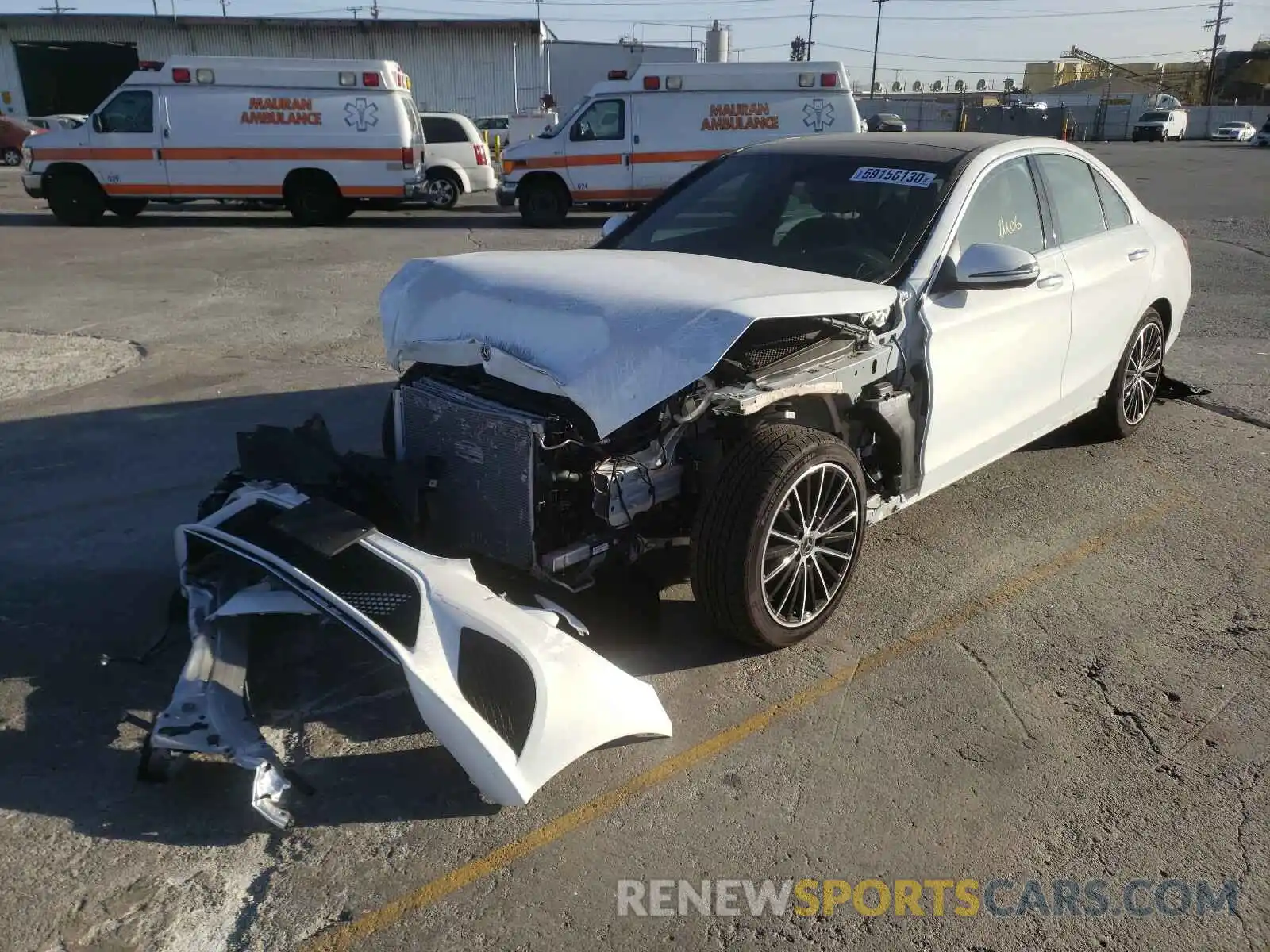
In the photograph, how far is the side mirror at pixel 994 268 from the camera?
3949mm

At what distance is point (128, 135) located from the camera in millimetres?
16016

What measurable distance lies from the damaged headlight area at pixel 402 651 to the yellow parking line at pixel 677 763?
0.13 meters

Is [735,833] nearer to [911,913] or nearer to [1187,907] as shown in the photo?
[911,913]

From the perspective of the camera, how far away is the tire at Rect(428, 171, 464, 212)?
1908cm

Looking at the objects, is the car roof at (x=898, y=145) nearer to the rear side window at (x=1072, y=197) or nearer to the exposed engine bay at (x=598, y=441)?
the rear side window at (x=1072, y=197)

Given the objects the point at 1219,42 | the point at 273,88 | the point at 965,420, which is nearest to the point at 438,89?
the point at 273,88

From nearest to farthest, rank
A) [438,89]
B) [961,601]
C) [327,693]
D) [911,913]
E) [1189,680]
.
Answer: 1. [911,913]
2. [327,693]
3. [1189,680]
4. [961,601]
5. [438,89]

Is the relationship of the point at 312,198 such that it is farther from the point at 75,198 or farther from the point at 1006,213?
the point at 1006,213

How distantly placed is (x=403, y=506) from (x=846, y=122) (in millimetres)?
15664

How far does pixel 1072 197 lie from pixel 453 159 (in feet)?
Result: 51.7

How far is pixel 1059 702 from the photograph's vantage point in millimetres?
3430

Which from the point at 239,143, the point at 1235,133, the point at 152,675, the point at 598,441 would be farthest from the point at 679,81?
the point at 1235,133

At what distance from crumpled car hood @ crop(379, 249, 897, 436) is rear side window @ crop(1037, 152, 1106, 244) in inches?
62.1

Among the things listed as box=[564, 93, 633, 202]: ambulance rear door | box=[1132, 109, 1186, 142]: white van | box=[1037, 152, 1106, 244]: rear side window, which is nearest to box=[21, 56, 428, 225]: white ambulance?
box=[564, 93, 633, 202]: ambulance rear door
